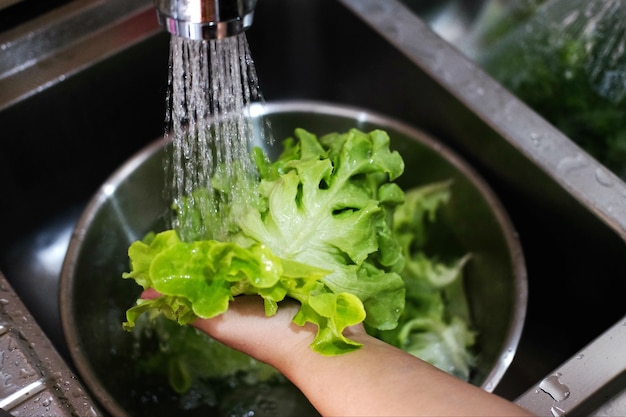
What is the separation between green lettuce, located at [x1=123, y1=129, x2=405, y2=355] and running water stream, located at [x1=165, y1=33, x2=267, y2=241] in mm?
11

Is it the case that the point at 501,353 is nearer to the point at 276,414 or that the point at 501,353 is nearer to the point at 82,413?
the point at 276,414

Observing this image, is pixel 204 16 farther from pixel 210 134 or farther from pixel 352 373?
pixel 352 373

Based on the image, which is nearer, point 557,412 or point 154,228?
point 557,412

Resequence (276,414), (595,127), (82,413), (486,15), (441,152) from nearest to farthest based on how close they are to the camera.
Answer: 1. (82,413)
2. (276,414)
3. (441,152)
4. (595,127)
5. (486,15)

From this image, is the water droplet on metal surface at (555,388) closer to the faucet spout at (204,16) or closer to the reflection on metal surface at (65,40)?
the faucet spout at (204,16)

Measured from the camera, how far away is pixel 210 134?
1020mm

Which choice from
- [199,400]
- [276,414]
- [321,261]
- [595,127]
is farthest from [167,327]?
[595,127]

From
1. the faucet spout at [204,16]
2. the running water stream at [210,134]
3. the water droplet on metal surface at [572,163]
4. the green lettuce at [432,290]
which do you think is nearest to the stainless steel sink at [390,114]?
the water droplet on metal surface at [572,163]

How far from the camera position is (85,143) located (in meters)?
1.19

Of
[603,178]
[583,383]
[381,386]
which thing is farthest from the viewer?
[603,178]

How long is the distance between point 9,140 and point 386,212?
68cm

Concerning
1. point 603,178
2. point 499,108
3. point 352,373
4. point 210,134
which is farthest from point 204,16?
point 603,178

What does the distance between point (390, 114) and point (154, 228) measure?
560mm

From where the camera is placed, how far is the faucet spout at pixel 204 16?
2.37 ft
